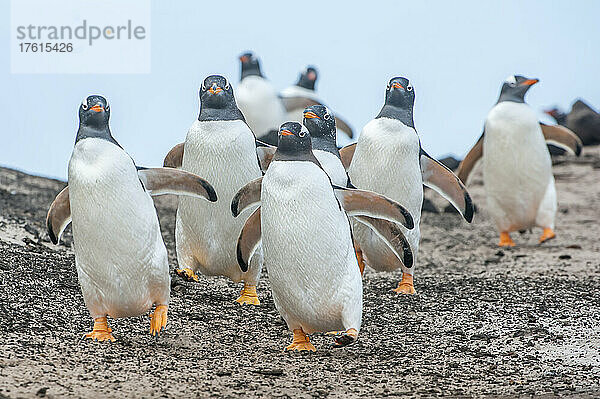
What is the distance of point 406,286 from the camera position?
5.23 meters

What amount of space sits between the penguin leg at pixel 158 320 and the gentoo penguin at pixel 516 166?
4.23 m

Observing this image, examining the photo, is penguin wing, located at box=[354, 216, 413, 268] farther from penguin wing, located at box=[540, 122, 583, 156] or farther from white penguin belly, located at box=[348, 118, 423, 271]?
penguin wing, located at box=[540, 122, 583, 156]

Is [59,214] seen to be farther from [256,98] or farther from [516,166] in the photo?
[256,98]

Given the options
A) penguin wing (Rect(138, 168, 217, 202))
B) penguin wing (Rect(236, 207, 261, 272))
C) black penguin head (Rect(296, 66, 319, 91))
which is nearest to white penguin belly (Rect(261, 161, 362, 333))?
penguin wing (Rect(236, 207, 261, 272))

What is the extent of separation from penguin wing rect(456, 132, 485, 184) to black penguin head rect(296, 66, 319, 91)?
4829 millimetres

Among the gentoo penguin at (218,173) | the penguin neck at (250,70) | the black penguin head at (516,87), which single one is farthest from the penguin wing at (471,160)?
the gentoo penguin at (218,173)

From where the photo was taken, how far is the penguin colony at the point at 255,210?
372 centimetres

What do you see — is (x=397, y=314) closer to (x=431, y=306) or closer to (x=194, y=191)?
(x=431, y=306)

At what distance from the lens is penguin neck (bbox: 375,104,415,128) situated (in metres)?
5.21

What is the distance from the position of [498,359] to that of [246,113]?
6549mm

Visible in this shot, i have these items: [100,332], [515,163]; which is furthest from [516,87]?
[100,332]

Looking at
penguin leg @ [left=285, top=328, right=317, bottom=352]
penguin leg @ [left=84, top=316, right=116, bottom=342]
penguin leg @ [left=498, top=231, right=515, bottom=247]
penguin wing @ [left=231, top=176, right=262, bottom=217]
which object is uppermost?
penguin wing @ [left=231, top=176, right=262, bottom=217]

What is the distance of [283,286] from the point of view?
3791 mm

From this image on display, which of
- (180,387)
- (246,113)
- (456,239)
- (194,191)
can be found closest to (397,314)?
(194,191)
